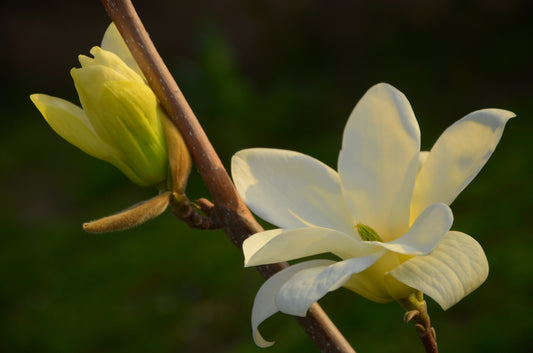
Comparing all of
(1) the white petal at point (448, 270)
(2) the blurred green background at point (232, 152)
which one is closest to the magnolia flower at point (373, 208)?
(1) the white petal at point (448, 270)

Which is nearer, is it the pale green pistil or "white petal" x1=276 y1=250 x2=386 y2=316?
"white petal" x1=276 y1=250 x2=386 y2=316

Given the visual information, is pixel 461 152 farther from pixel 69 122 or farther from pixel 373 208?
pixel 69 122

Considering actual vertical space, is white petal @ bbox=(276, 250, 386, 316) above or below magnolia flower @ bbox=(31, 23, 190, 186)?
below

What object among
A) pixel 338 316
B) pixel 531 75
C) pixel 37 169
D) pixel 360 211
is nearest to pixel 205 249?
pixel 338 316

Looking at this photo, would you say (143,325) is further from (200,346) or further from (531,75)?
(531,75)

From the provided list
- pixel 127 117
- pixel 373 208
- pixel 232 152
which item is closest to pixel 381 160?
pixel 373 208

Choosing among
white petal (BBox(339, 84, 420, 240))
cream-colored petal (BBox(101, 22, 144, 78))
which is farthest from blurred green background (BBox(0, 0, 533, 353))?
cream-colored petal (BBox(101, 22, 144, 78))

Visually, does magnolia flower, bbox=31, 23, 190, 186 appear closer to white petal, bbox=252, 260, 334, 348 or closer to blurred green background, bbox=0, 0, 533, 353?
white petal, bbox=252, 260, 334, 348

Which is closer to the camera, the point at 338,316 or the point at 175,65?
the point at 338,316
